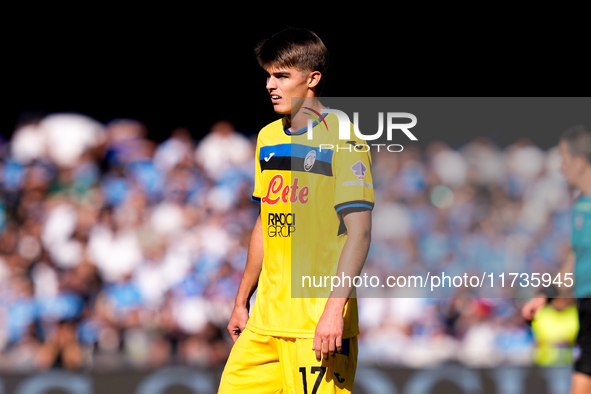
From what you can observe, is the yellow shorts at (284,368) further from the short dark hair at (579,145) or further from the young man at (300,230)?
the short dark hair at (579,145)

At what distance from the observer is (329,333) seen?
2.12m

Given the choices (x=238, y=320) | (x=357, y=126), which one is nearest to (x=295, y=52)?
(x=238, y=320)

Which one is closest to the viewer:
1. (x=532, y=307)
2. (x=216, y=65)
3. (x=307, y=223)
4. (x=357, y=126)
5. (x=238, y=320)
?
(x=307, y=223)

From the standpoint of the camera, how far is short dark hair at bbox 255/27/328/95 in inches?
93.4

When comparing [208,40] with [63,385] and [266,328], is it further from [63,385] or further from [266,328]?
[266,328]

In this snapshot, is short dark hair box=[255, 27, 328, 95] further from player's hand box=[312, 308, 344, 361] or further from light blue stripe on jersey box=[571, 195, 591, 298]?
light blue stripe on jersey box=[571, 195, 591, 298]

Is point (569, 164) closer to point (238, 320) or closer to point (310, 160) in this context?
point (310, 160)

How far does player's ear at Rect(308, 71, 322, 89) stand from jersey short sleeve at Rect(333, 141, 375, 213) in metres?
0.27

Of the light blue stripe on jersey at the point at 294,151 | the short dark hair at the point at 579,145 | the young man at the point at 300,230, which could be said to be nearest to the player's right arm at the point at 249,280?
the young man at the point at 300,230

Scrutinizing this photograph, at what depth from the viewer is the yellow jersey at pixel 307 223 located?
7.56 ft

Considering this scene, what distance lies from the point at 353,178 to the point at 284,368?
2.33ft

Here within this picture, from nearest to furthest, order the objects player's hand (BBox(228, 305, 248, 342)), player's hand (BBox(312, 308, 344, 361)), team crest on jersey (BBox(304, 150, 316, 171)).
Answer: player's hand (BBox(312, 308, 344, 361)) → team crest on jersey (BBox(304, 150, 316, 171)) → player's hand (BBox(228, 305, 248, 342))

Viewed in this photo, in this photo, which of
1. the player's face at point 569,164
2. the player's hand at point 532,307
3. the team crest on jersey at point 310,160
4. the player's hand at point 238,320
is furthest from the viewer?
the player's face at point 569,164

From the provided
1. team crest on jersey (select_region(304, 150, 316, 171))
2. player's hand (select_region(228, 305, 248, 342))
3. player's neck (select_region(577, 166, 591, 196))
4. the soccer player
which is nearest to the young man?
team crest on jersey (select_region(304, 150, 316, 171))
